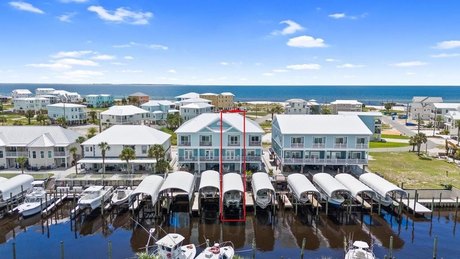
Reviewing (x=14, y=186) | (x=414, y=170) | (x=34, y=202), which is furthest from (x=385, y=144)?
(x=14, y=186)

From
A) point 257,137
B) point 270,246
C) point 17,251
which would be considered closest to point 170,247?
point 270,246

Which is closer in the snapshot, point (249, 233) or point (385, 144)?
point (249, 233)

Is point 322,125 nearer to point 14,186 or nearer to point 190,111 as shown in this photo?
point 14,186

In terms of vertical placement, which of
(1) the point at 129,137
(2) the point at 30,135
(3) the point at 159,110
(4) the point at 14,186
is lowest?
(4) the point at 14,186

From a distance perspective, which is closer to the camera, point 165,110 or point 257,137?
point 257,137

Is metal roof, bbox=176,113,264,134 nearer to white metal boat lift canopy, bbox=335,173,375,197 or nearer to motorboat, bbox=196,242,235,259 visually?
white metal boat lift canopy, bbox=335,173,375,197

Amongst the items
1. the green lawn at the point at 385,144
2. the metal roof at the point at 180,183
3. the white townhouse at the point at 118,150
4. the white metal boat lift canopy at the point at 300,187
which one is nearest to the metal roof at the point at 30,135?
the white townhouse at the point at 118,150

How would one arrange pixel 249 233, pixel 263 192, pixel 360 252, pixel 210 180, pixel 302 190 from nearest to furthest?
pixel 360 252 → pixel 249 233 → pixel 302 190 → pixel 263 192 → pixel 210 180

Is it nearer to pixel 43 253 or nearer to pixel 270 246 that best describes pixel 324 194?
pixel 270 246
